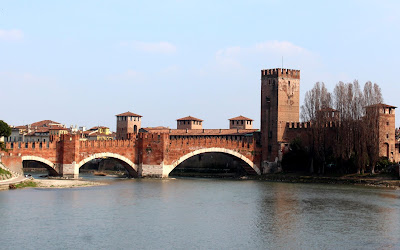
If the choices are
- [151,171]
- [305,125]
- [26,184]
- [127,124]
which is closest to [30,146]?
[26,184]

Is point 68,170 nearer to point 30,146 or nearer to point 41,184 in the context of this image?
point 30,146

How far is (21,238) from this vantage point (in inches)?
848

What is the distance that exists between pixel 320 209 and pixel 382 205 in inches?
132

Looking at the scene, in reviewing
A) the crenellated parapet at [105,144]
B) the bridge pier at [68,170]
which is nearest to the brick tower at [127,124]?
the crenellated parapet at [105,144]

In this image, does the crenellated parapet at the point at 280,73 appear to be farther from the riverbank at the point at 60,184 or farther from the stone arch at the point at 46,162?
the stone arch at the point at 46,162

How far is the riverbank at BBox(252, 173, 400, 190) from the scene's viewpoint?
40.4m

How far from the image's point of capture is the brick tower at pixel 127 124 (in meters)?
68.1

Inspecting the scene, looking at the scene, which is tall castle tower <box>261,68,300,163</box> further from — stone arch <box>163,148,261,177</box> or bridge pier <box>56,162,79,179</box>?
bridge pier <box>56,162,79,179</box>

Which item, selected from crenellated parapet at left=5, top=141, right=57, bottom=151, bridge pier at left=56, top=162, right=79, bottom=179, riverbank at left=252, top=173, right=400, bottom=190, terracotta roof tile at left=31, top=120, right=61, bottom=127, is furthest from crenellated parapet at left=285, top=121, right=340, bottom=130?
terracotta roof tile at left=31, top=120, right=61, bottom=127

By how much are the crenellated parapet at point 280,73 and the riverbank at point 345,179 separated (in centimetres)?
760

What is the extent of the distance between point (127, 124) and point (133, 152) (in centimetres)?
2202

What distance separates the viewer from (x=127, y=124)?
6806 centimetres

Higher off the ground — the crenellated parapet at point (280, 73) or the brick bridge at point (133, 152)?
the crenellated parapet at point (280, 73)

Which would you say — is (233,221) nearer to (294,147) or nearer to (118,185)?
(118,185)
